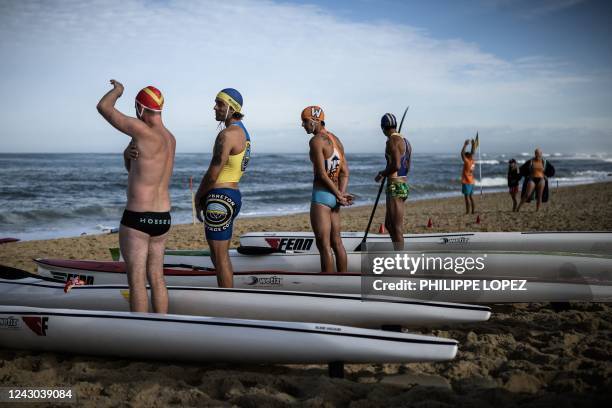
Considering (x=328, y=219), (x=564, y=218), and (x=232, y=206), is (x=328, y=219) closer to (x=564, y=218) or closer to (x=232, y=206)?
(x=232, y=206)

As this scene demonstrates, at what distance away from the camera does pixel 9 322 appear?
421 centimetres

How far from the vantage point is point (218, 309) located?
4.59 metres

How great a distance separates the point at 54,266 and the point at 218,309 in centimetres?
318

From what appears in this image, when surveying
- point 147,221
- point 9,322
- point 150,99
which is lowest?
point 9,322

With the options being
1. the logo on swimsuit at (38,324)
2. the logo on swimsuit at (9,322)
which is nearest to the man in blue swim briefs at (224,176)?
the logo on swimsuit at (38,324)

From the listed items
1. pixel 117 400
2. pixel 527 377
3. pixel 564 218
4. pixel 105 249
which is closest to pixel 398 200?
pixel 527 377

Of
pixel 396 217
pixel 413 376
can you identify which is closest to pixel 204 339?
pixel 413 376

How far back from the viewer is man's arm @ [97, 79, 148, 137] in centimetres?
363

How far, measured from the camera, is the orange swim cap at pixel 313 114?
5.43 meters

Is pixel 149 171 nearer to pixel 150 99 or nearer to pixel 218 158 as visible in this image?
pixel 150 99

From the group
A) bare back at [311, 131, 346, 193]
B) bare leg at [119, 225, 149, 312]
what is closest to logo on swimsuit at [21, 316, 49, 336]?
bare leg at [119, 225, 149, 312]

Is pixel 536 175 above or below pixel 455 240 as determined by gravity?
above

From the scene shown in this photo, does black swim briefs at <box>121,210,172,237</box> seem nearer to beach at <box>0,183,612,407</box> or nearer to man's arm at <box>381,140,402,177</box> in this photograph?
beach at <box>0,183,612,407</box>

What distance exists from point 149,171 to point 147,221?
38 centimetres
